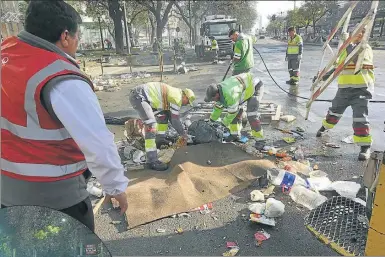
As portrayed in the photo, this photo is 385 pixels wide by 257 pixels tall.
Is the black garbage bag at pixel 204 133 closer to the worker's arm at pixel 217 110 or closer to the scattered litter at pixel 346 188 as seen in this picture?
the worker's arm at pixel 217 110

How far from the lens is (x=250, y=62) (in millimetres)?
7984

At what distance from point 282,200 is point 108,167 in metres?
2.44

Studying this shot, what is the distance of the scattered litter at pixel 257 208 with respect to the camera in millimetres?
3119

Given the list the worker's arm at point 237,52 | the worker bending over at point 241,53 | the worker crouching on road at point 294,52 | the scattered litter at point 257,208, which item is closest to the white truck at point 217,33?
the worker crouching on road at point 294,52

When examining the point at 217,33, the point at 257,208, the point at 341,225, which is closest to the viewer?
the point at 341,225

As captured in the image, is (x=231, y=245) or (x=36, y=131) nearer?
(x=36, y=131)

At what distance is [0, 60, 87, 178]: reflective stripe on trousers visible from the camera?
1.31m

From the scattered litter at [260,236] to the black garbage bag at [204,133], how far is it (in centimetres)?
216

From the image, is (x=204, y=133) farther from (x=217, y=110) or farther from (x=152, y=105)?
(x=152, y=105)

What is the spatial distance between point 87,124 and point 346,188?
2.95 meters

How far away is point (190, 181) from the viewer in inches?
147

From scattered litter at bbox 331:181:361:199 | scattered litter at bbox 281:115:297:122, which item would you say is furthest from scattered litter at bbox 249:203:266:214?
scattered litter at bbox 281:115:297:122

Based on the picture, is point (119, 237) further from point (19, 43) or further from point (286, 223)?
point (19, 43)

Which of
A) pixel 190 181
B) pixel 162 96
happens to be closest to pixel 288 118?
pixel 162 96
